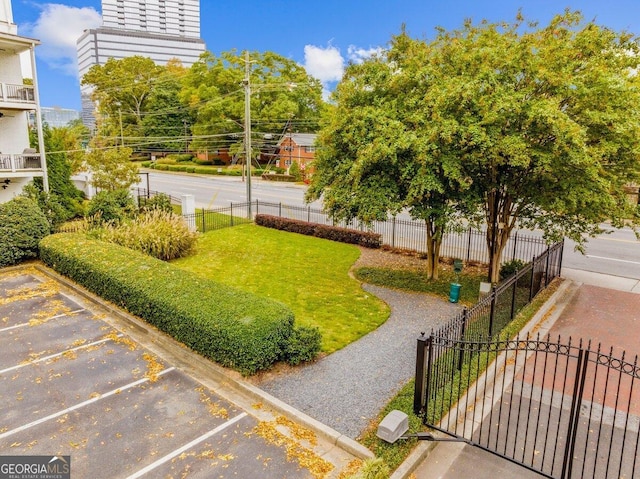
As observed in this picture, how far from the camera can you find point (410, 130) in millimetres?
10305

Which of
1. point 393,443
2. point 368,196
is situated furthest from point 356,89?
point 393,443

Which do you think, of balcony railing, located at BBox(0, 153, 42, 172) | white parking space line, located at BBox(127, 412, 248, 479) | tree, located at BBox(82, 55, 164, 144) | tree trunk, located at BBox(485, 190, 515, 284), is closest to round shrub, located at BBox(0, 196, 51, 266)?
balcony railing, located at BBox(0, 153, 42, 172)

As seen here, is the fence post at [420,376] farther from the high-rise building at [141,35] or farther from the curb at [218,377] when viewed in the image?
the high-rise building at [141,35]

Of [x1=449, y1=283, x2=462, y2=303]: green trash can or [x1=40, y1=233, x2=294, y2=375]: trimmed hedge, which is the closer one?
[x1=40, y1=233, x2=294, y2=375]: trimmed hedge

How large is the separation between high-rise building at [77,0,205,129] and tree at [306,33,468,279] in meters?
111

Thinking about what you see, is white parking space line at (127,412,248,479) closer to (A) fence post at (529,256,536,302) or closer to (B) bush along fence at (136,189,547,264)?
(A) fence post at (529,256,536,302)

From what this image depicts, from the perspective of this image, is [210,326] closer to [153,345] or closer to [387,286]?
[153,345]

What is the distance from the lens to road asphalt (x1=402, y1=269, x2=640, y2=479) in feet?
17.8

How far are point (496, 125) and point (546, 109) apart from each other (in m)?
1.08

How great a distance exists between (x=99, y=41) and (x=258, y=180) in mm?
107130

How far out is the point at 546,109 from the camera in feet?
27.9

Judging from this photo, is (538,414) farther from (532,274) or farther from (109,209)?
(109,209)

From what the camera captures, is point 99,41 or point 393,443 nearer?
point 393,443

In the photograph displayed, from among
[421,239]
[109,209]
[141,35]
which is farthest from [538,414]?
[141,35]
